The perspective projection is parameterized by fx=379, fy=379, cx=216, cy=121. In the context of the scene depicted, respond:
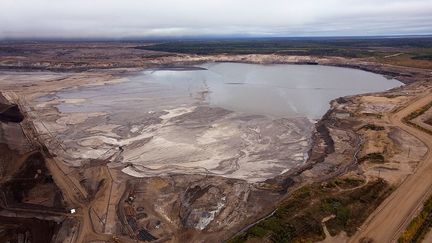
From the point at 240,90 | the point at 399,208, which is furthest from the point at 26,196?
the point at 240,90

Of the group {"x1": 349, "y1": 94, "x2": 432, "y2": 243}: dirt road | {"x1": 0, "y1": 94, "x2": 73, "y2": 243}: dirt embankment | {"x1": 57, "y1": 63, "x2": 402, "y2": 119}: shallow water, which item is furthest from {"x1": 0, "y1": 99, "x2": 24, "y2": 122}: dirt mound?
{"x1": 349, "y1": 94, "x2": 432, "y2": 243}: dirt road

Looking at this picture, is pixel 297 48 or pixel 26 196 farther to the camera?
pixel 297 48

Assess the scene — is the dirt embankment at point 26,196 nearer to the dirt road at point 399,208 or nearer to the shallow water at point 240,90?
the dirt road at point 399,208

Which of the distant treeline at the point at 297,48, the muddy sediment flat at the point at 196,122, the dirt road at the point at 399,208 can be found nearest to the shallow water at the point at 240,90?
the muddy sediment flat at the point at 196,122

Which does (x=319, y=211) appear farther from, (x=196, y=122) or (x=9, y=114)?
(x=9, y=114)

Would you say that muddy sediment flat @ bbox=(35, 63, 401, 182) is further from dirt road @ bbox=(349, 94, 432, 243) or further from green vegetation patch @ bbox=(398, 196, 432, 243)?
green vegetation patch @ bbox=(398, 196, 432, 243)

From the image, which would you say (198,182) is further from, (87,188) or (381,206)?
(381,206)
